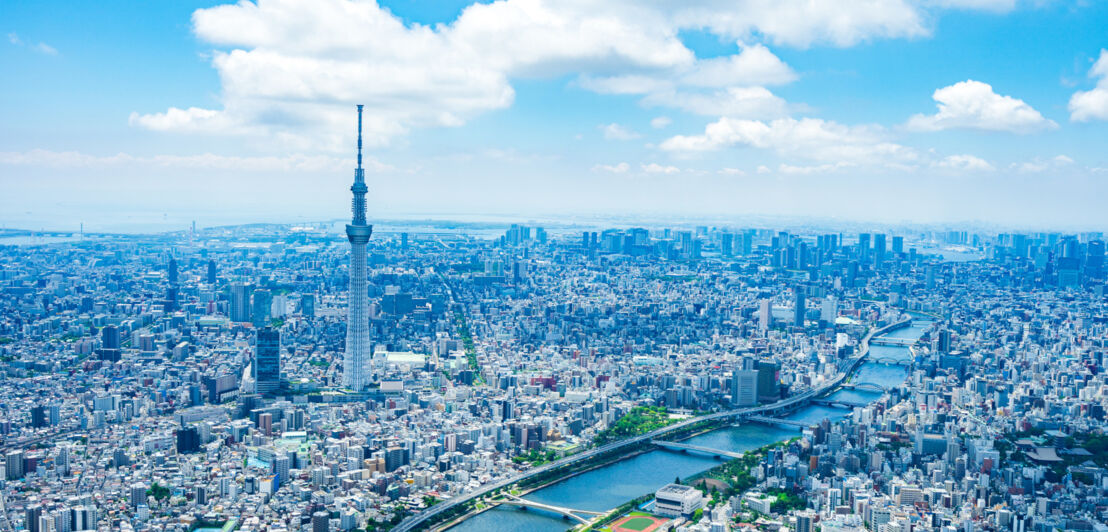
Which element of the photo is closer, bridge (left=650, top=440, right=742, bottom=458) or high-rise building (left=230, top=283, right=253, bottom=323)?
bridge (left=650, top=440, right=742, bottom=458)

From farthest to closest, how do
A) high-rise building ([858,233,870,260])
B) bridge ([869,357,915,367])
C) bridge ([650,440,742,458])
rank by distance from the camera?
1. high-rise building ([858,233,870,260])
2. bridge ([869,357,915,367])
3. bridge ([650,440,742,458])

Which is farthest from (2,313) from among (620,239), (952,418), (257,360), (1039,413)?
(620,239)

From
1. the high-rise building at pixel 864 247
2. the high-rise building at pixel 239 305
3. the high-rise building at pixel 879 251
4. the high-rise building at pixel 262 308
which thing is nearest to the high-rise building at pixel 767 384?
the high-rise building at pixel 262 308

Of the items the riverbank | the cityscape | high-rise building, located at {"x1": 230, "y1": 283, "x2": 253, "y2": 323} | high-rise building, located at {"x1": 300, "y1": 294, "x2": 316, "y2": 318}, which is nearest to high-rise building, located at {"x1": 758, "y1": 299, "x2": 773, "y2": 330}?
the cityscape

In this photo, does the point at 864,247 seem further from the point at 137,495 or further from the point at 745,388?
the point at 137,495

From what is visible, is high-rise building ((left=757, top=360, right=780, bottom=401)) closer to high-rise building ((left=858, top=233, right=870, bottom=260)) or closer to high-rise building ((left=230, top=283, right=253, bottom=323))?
high-rise building ((left=230, top=283, right=253, bottom=323))

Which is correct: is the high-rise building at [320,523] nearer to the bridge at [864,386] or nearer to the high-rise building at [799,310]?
the bridge at [864,386]
